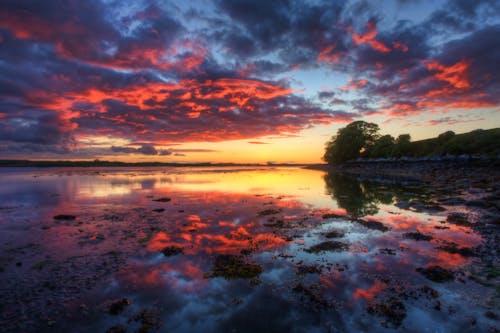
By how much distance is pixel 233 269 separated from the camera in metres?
10.7

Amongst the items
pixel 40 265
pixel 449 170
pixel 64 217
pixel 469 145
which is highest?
pixel 469 145

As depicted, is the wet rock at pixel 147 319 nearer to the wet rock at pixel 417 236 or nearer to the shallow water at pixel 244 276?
the shallow water at pixel 244 276

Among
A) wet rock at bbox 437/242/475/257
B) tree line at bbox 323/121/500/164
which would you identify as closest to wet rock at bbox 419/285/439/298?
wet rock at bbox 437/242/475/257

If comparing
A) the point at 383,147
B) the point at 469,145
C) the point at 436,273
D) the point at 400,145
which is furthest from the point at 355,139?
the point at 436,273

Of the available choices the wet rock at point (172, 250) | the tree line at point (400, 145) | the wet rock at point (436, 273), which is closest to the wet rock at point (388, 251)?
the wet rock at point (436, 273)

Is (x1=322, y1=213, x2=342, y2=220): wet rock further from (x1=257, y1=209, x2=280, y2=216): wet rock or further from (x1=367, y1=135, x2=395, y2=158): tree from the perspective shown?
(x1=367, y1=135, x2=395, y2=158): tree

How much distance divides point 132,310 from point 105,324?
2.69 feet

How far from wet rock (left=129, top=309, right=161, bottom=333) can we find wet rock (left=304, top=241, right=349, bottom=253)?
8.08 meters

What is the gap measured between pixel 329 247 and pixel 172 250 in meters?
8.56

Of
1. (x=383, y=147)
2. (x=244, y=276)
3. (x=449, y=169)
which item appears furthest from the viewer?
(x=383, y=147)

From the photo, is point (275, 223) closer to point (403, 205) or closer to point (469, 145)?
point (403, 205)

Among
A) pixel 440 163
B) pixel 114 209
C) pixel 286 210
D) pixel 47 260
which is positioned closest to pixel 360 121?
pixel 440 163

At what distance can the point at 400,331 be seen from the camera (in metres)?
6.66

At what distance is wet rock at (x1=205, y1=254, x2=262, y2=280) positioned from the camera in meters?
10.2
